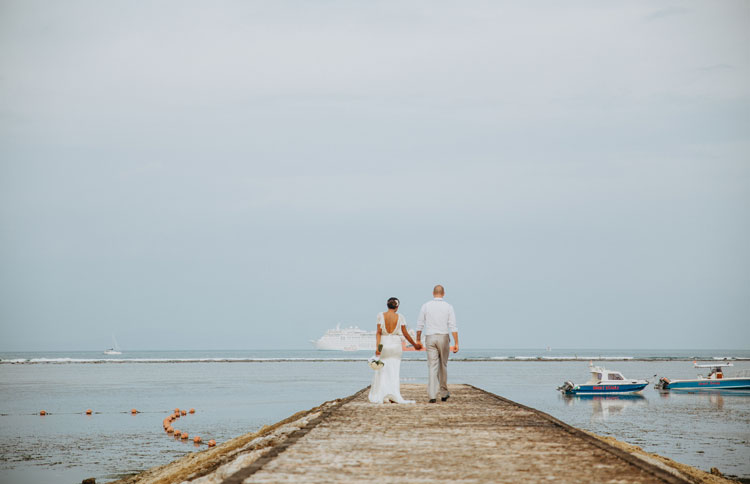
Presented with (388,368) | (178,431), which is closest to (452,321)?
(388,368)

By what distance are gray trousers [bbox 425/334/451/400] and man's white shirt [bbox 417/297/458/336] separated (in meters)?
0.14

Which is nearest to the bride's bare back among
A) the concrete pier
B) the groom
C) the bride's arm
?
the bride's arm

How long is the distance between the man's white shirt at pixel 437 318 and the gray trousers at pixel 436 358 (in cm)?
14

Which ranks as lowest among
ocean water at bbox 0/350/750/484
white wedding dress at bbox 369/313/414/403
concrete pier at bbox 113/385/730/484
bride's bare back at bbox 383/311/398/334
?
ocean water at bbox 0/350/750/484

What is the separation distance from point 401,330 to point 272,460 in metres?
7.21

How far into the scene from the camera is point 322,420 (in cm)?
1251

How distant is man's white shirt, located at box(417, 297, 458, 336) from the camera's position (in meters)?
14.8

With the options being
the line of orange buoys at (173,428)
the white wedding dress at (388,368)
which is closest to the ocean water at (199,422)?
the line of orange buoys at (173,428)

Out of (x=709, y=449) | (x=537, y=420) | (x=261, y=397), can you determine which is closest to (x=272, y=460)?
(x=537, y=420)

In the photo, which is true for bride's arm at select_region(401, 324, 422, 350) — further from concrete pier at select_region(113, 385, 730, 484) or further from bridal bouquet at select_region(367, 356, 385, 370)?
concrete pier at select_region(113, 385, 730, 484)

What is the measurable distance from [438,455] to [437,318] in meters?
6.72

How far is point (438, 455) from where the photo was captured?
8.14 m

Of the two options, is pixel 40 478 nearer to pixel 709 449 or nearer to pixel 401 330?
pixel 401 330

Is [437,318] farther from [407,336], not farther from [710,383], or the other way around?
[710,383]
